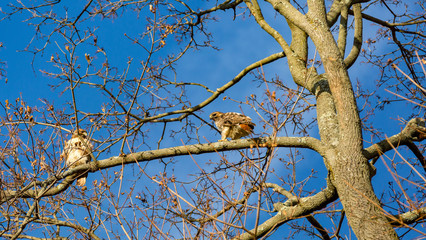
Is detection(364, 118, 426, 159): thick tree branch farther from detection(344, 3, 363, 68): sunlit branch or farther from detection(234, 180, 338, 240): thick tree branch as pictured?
detection(344, 3, 363, 68): sunlit branch

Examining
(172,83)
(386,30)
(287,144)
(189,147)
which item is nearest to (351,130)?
(287,144)

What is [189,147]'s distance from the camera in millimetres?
5668

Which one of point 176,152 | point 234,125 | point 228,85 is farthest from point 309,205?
point 228,85

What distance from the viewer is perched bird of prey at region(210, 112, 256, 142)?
22.3 feet

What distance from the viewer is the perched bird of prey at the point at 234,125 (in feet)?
22.3

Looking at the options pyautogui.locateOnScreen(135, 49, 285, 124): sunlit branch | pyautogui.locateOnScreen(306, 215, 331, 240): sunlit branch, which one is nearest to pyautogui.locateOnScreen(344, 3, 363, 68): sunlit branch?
pyautogui.locateOnScreen(135, 49, 285, 124): sunlit branch

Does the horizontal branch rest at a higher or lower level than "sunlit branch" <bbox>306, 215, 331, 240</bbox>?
higher

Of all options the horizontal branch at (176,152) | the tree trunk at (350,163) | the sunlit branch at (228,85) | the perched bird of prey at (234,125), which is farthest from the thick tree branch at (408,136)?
the sunlit branch at (228,85)

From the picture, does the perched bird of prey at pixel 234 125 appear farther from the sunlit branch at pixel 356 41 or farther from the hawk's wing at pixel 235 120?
the sunlit branch at pixel 356 41

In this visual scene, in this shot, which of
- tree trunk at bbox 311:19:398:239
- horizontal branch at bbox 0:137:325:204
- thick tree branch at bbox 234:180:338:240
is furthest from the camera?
horizontal branch at bbox 0:137:325:204

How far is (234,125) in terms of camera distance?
6.82 meters

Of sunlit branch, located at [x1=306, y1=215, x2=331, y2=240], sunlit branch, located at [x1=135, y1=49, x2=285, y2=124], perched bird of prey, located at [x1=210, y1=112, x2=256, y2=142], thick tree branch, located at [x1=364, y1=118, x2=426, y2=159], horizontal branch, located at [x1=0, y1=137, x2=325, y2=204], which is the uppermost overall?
sunlit branch, located at [x1=135, y1=49, x2=285, y2=124]

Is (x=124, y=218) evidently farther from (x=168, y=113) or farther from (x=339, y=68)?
(x=339, y=68)

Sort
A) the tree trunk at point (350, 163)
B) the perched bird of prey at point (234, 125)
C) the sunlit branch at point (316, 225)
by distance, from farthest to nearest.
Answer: the perched bird of prey at point (234, 125), the sunlit branch at point (316, 225), the tree trunk at point (350, 163)
